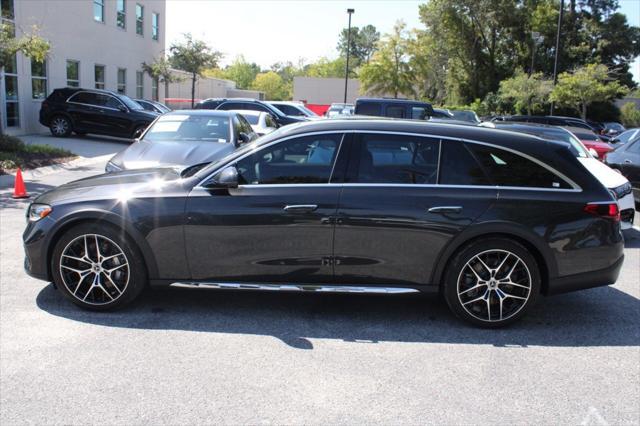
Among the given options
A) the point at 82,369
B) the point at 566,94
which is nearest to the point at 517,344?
the point at 82,369

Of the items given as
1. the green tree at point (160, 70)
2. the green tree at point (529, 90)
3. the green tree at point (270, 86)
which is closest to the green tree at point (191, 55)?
the green tree at point (160, 70)

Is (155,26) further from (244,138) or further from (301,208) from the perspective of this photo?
(301,208)

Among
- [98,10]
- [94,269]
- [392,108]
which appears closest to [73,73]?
[98,10]

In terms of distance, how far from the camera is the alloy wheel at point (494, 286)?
15.4 feet

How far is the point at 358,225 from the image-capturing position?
4.63 metres

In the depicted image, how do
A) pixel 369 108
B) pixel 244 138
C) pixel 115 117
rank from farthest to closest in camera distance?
1. pixel 115 117
2. pixel 369 108
3. pixel 244 138

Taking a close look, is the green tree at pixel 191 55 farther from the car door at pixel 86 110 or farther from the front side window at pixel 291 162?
Result: the front side window at pixel 291 162

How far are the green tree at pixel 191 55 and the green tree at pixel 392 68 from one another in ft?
88.2

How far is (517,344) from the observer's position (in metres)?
4.54

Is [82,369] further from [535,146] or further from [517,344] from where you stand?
[535,146]

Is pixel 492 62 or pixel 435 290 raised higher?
pixel 492 62

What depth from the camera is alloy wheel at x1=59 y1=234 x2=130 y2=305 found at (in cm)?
479

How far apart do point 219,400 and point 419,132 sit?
2615 millimetres

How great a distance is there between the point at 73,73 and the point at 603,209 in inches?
904
